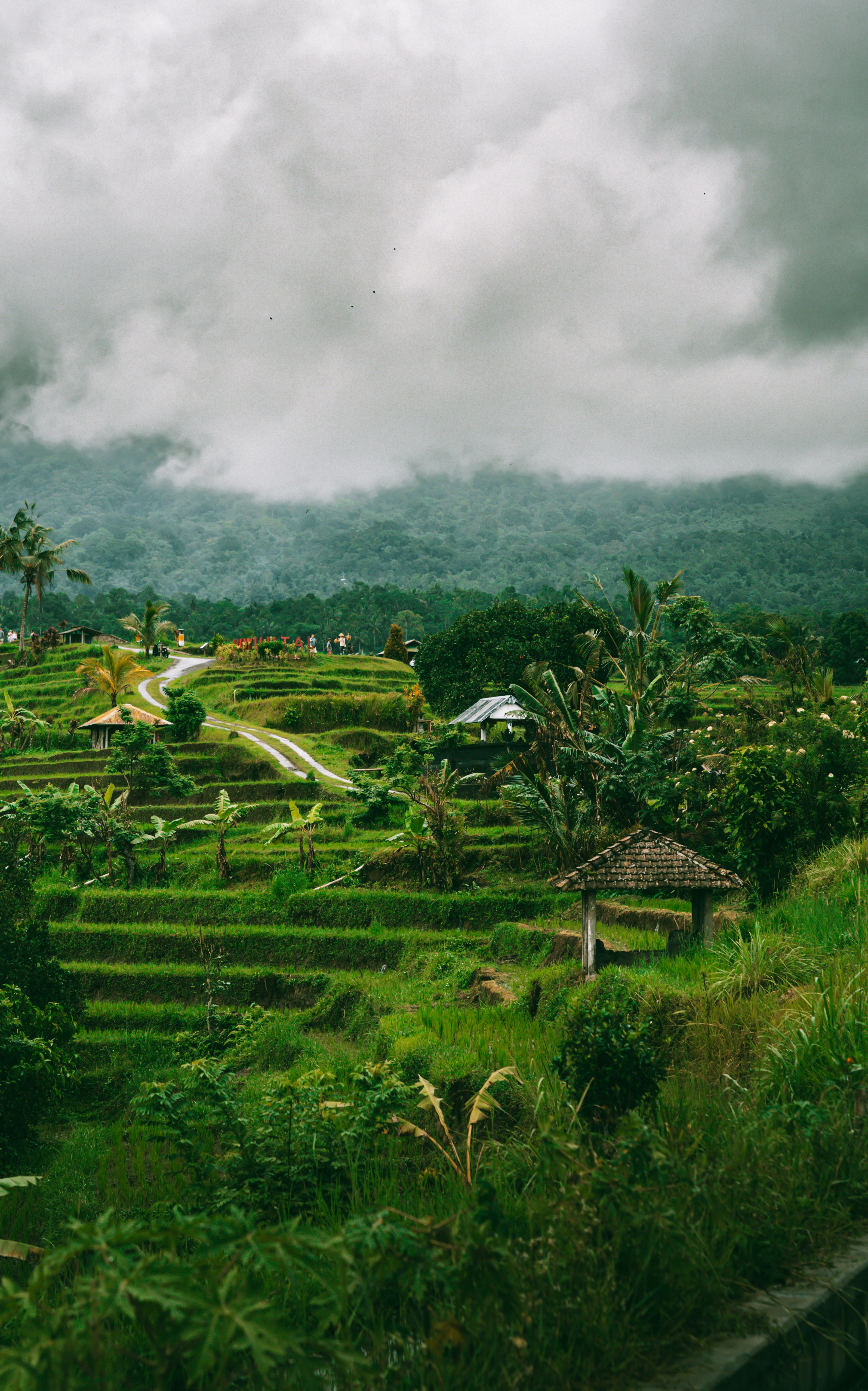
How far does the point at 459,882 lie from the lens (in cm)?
2045

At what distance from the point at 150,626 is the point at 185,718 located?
25.2m

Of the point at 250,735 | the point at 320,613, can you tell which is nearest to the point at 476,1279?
the point at 250,735

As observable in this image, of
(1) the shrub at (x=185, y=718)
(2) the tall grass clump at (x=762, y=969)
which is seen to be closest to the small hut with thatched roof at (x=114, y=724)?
(1) the shrub at (x=185, y=718)

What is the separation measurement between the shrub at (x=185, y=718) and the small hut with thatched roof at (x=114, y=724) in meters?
0.39

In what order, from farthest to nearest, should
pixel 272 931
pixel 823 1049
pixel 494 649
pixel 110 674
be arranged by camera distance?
pixel 110 674
pixel 494 649
pixel 272 931
pixel 823 1049

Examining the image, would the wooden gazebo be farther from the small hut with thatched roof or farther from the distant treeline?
the distant treeline

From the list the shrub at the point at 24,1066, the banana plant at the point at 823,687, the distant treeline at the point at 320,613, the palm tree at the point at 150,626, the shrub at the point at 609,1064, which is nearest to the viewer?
the shrub at the point at 609,1064

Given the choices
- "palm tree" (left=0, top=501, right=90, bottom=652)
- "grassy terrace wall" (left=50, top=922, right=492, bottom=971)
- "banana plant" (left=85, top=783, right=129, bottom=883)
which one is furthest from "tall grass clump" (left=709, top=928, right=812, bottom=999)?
"palm tree" (left=0, top=501, right=90, bottom=652)

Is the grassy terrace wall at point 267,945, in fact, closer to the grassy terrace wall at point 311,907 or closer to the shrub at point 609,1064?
the grassy terrace wall at point 311,907

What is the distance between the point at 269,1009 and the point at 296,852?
6690mm

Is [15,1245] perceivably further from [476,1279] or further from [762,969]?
[762,969]

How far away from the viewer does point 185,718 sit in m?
37.3

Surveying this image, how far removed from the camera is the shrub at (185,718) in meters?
37.3

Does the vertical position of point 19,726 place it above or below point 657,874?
above
